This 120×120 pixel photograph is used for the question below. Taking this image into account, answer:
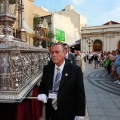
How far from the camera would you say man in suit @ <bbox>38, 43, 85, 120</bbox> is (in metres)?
2.79

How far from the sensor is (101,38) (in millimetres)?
39438

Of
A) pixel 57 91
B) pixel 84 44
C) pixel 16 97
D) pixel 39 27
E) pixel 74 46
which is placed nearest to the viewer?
pixel 16 97

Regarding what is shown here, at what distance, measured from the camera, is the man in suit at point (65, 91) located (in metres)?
2.79

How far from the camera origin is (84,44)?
130 feet

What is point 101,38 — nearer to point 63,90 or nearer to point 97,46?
point 97,46

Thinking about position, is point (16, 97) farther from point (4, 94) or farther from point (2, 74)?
point (2, 74)

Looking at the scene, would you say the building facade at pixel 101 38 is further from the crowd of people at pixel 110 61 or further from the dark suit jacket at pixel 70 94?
the dark suit jacket at pixel 70 94

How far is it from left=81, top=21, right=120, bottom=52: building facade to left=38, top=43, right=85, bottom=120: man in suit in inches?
1382

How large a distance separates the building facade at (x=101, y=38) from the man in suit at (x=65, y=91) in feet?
115

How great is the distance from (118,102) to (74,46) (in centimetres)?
3764

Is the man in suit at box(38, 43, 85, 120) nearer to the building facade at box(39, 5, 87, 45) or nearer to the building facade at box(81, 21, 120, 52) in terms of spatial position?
the building facade at box(81, 21, 120, 52)

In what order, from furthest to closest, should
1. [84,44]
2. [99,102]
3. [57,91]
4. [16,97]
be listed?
[84,44]
[99,102]
[57,91]
[16,97]

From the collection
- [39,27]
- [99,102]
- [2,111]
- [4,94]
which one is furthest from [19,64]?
[39,27]

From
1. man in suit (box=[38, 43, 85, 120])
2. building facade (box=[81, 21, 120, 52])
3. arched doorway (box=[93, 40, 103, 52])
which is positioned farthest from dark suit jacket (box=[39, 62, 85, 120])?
arched doorway (box=[93, 40, 103, 52])
